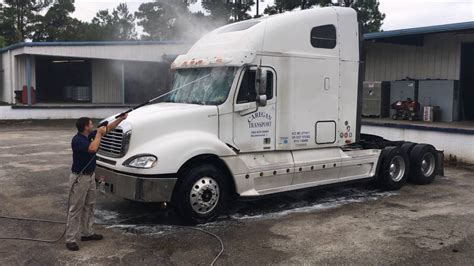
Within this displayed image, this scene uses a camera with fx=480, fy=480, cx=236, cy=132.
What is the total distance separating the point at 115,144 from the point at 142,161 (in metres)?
0.63

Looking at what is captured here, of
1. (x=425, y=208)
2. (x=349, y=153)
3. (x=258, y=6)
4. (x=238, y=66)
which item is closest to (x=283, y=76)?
(x=238, y=66)

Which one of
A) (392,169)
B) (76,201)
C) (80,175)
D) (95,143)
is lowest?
(392,169)

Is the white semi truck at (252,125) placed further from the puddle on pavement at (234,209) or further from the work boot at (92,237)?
the work boot at (92,237)

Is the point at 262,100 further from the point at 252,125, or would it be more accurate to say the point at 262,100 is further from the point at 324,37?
the point at 324,37

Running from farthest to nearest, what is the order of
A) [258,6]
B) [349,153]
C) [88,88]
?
[258,6] → [88,88] → [349,153]

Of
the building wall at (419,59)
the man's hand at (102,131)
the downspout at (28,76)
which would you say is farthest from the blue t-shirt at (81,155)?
the downspout at (28,76)

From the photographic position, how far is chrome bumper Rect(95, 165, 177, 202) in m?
6.48

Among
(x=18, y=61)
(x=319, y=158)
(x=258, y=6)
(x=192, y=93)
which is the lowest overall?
(x=319, y=158)

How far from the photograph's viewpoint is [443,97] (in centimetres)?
1600

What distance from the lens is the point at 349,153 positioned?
8898 millimetres

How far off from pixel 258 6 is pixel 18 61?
21.0m

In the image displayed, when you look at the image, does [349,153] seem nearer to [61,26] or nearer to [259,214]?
[259,214]

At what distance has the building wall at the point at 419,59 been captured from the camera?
Result: 16109 millimetres

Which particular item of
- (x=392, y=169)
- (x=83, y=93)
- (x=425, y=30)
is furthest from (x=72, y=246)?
(x=83, y=93)
